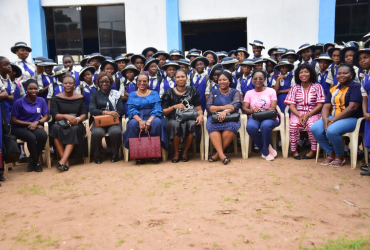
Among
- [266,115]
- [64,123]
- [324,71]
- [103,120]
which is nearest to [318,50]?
[324,71]

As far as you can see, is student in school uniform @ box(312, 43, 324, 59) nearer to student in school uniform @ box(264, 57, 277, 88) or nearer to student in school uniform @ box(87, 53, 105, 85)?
student in school uniform @ box(264, 57, 277, 88)

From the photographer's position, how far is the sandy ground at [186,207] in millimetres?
3080

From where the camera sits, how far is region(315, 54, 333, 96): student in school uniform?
6.36m

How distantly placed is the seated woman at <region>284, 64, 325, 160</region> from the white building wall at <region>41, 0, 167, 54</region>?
5.52m

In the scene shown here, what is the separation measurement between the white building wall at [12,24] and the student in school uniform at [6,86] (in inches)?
229

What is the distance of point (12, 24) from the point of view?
35.6ft

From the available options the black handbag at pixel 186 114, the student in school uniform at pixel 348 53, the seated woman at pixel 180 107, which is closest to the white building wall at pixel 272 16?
the student in school uniform at pixel 348 53

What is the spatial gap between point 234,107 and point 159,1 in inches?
233

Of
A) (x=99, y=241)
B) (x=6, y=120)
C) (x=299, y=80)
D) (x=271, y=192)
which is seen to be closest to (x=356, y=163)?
(x=299, y=80)

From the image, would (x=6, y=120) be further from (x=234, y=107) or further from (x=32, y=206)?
(x=234, y=107)

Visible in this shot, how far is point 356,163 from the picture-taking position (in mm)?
5434

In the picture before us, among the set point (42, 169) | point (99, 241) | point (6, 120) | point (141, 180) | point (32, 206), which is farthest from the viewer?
point (42, 169)

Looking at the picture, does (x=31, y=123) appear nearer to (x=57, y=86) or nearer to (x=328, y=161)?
(x=57, y=86)

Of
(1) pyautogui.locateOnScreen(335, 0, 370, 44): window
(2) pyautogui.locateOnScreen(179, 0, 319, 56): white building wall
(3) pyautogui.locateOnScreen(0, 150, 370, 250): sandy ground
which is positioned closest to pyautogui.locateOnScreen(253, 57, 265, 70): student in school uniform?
(3) pyautogui.locateOnScreen(0, 150, 370, 250): sandy ground
